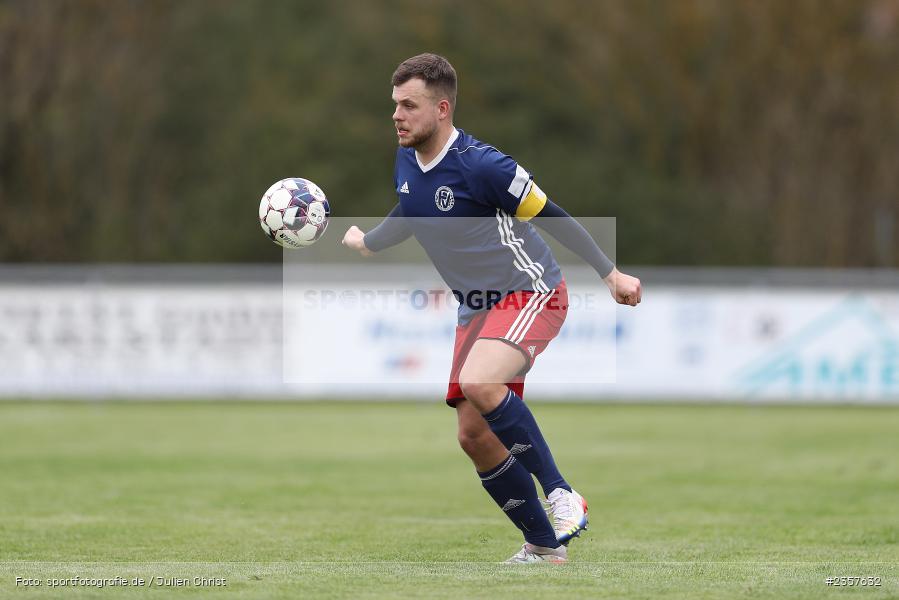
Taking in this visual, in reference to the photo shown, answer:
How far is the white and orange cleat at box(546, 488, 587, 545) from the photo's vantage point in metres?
7.07

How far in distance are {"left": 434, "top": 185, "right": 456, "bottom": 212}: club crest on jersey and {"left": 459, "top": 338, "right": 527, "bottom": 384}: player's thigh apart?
72cm

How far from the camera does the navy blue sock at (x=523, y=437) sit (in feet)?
23.0

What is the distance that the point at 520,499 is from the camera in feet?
23.5

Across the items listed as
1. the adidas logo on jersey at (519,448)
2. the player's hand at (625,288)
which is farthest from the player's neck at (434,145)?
the adidas logo on jersey at (519,448)

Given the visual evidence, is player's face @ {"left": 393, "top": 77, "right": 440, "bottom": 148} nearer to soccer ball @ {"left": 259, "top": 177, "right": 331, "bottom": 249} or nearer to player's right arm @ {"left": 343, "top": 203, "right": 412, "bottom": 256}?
player's right arm @ {"left": 343, "top": 203, "right": 412, "bottom": 256}

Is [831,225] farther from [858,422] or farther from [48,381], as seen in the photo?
[48,381]

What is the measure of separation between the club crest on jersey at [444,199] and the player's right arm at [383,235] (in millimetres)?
520

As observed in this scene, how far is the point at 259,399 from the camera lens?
68.7 ft

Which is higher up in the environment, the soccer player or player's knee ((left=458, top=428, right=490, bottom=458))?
the soccer player

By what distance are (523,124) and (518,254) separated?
103ft

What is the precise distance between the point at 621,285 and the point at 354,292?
1433 centimetres

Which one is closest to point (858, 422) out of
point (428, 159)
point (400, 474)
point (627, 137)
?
point (400, 474)

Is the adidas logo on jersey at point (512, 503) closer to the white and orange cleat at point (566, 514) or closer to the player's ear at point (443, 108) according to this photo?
the white and orange cleat at point (566, 514)

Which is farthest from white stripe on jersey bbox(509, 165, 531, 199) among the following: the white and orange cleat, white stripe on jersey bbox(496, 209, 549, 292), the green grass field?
the green grass field
